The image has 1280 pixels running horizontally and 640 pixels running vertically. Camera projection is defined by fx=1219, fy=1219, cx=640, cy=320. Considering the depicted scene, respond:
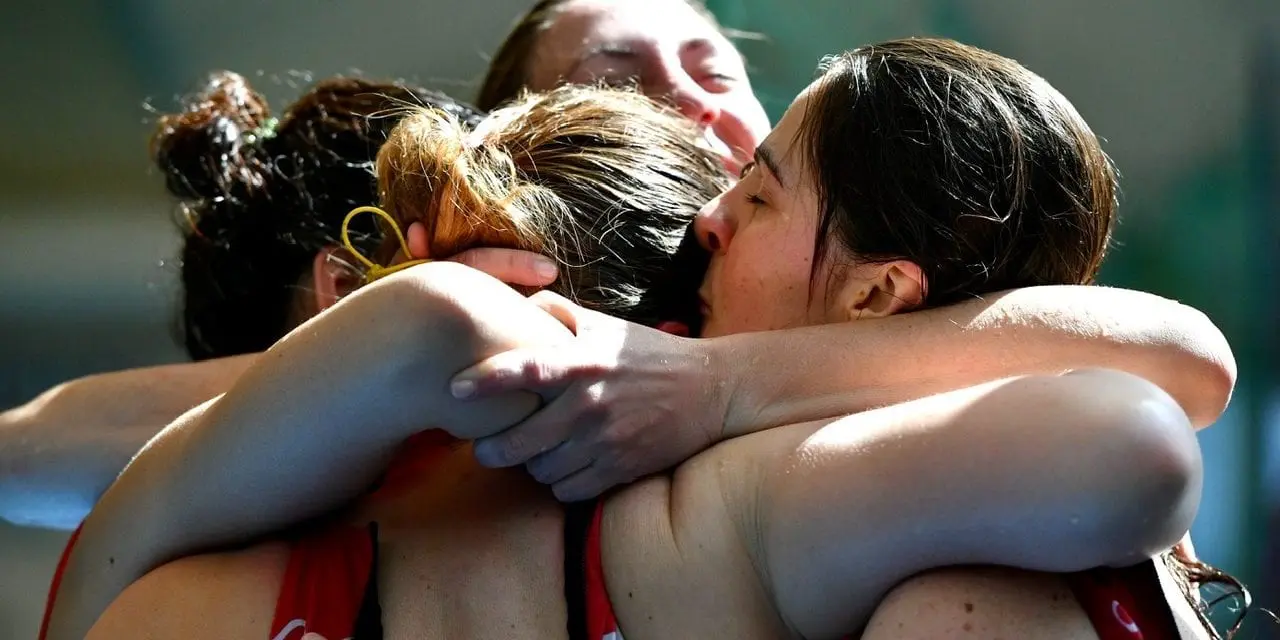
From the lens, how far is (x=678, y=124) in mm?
1096

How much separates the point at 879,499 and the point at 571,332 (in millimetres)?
229

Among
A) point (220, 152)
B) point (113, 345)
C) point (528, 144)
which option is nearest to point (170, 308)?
point (113, 345)

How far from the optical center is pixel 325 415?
2.42 feet

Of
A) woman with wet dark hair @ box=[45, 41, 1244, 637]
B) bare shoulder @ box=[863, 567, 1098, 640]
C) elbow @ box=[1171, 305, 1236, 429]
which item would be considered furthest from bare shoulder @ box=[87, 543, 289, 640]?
elbow @ box=[1171, 305, 1236, 429]

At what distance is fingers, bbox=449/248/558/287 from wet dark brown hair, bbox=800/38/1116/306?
0.69 feet

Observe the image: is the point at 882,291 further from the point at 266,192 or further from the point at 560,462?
the point at 266,192

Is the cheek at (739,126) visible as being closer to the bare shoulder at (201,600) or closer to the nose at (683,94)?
the nose at (683,94)

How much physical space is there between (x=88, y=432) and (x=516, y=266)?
0.58 meters

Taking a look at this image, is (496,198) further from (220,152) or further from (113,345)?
(113,345)

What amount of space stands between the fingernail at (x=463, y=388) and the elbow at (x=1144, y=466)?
35 centimetres

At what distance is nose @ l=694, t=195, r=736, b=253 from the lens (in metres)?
0.98

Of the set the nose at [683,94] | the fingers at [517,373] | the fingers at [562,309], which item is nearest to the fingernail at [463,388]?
the fingers at [517,373]

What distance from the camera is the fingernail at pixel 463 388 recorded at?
0.71m

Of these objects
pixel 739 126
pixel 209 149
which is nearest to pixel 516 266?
pixel 739 126
